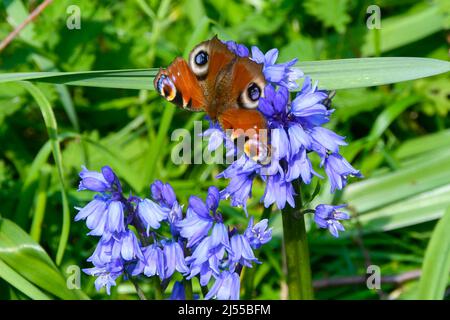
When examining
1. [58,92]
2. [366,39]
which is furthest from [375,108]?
[58,92]

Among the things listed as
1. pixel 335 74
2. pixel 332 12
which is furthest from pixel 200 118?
pixel 335 74

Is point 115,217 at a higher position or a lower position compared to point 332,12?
lower

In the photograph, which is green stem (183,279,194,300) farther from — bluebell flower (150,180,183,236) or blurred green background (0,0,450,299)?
blurred green background (0,0,450,299)

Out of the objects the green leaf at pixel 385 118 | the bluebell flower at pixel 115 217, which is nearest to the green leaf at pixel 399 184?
the green leaf at pixel 385 118

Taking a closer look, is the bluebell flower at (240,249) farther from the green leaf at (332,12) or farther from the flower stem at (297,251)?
the green leaf at (332,12)

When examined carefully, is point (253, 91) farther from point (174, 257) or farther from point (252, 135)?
point (174, 257)

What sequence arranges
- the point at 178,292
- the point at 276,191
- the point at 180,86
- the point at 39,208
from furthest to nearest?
the point at 39,208 < the point at 178,292 < the point at 180,86 < the point at 276,191
